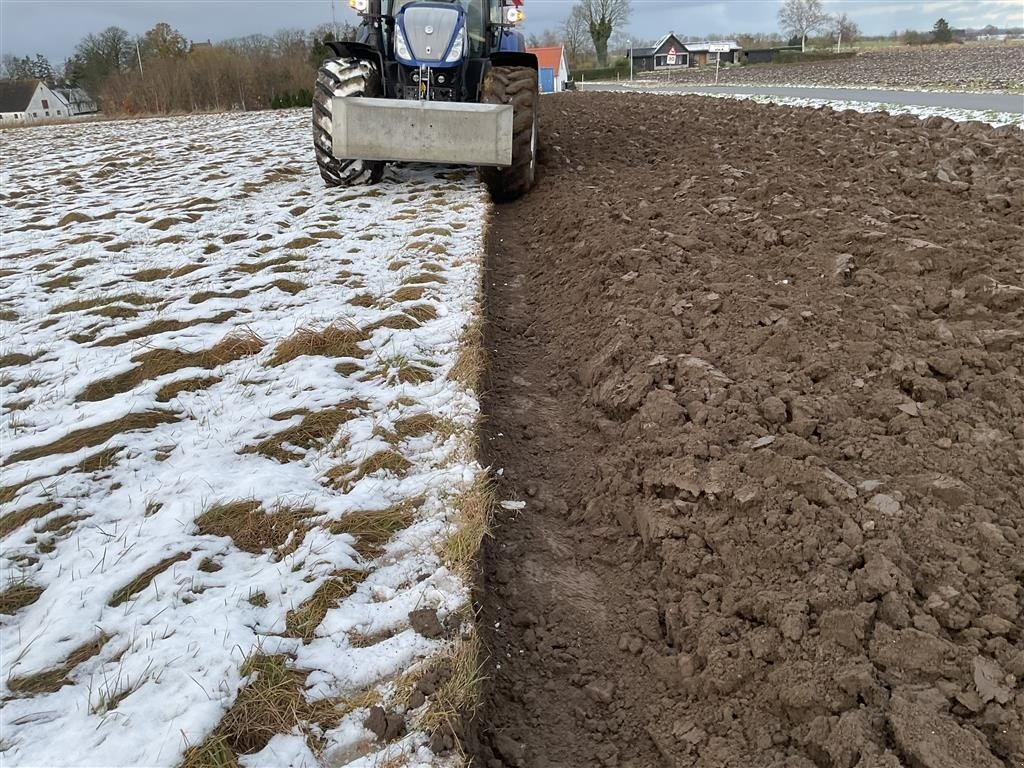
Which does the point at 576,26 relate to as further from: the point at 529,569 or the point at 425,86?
the point at 529,569

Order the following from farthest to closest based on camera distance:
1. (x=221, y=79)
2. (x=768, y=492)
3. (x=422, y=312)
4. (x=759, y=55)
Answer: (x=759, y=55)
(x=221, y=79)
(x=422, y=312)
(x=768, y=492)

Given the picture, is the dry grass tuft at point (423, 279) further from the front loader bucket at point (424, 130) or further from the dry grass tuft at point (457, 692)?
the dry grass tuft at point (457, 692)

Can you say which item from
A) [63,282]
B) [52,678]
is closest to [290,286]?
[63,282]

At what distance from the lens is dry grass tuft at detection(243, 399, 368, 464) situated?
3242 mm

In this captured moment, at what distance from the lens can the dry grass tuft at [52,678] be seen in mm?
2059

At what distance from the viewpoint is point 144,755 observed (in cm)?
185

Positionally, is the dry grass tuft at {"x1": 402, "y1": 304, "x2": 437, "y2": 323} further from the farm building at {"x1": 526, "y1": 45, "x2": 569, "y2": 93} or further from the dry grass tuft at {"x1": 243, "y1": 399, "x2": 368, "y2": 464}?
the farm building at {"x1": 526, "y1": 45, "x2": 569, "y2": 93}

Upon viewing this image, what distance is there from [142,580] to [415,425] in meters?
1.39

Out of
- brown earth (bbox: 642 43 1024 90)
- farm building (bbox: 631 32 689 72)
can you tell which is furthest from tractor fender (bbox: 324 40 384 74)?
farm building (bbox: 631 32 689 72)

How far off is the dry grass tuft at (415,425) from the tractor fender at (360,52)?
19.6ft

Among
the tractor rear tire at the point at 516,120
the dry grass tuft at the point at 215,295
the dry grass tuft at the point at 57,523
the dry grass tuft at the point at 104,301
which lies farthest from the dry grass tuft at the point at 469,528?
the tractor rear tire at the point at 516,120

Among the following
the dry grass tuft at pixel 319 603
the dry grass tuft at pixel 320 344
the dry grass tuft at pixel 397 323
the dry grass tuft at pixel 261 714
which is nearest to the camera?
the dry grass tuft at pixel 261 714

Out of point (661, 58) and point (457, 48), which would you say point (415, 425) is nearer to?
point (457, 48)

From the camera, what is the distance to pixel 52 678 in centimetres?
210
